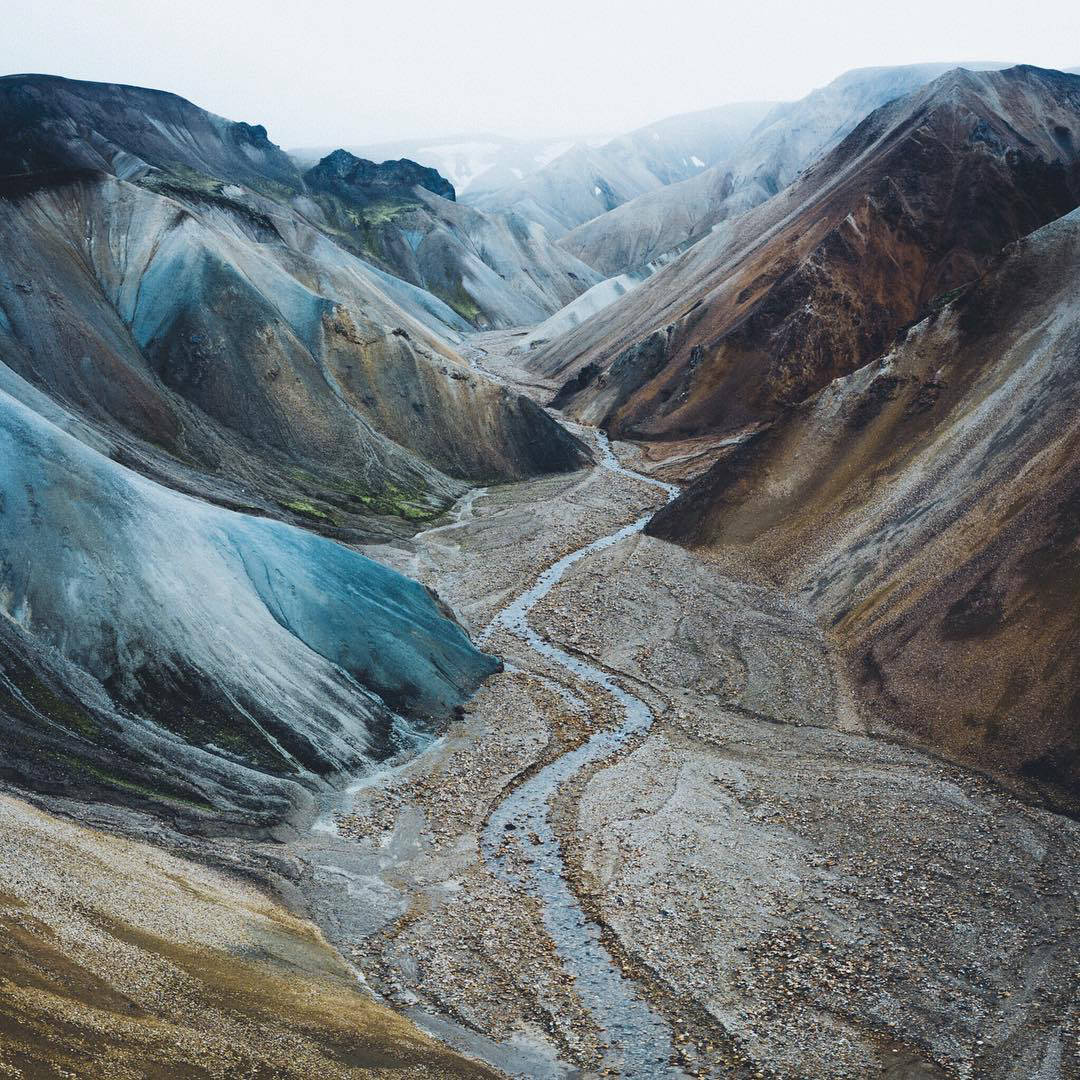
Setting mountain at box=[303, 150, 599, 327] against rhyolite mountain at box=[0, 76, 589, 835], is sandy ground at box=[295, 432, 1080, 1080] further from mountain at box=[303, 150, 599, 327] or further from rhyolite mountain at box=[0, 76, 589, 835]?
mountain at box=[303, 150, 599, 327]

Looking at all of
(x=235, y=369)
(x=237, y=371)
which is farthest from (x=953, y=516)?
(x=235, y=369)

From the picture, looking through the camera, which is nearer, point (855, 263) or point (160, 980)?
point (160, 980)

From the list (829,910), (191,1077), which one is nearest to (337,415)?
(829,910)

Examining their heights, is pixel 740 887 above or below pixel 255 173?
below

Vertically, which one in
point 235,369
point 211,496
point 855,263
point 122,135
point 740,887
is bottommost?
point 740,887

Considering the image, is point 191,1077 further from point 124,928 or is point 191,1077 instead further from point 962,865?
point 962,865

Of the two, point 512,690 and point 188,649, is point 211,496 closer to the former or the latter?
point 188,649

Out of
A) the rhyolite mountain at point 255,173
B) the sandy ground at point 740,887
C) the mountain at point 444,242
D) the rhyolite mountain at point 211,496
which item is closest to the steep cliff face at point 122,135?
the rhyolite mountain at point 255,173

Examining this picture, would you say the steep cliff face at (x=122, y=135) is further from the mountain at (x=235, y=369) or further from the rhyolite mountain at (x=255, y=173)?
the mountain at (x=235, y=369)
